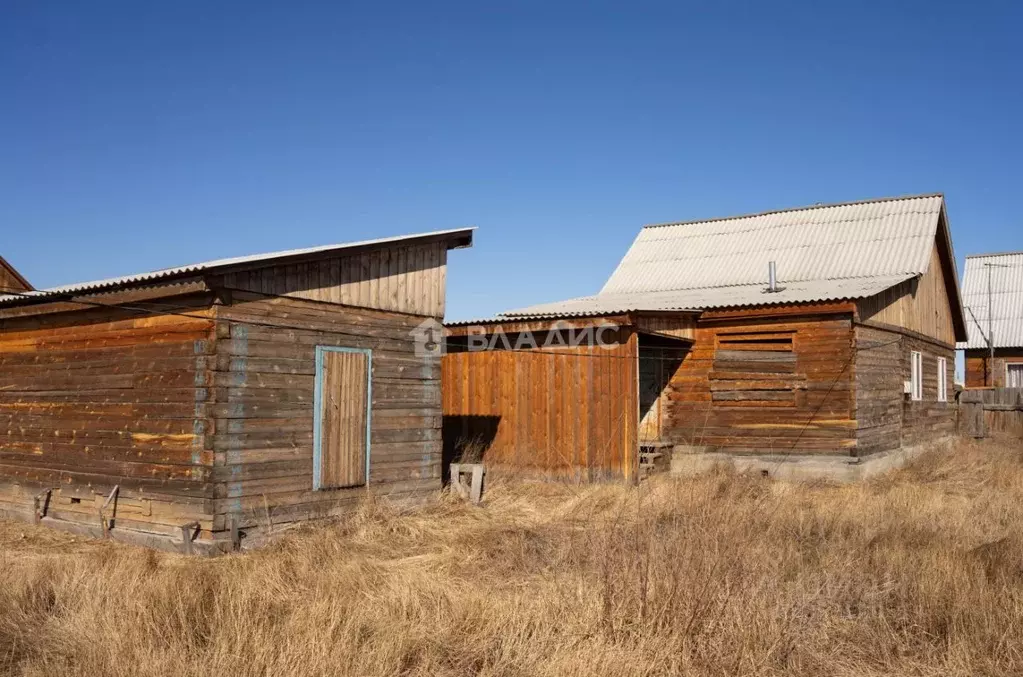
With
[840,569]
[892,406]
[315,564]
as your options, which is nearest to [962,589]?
[840,569]

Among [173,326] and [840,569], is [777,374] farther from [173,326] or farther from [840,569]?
[173,326]

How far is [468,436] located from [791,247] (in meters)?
10.6

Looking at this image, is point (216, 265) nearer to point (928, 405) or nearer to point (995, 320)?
point (928, 405)

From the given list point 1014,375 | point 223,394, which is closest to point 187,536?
point 223,394

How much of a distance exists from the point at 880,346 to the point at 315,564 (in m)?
13.0

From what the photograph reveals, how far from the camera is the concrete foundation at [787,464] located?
53.2 ft

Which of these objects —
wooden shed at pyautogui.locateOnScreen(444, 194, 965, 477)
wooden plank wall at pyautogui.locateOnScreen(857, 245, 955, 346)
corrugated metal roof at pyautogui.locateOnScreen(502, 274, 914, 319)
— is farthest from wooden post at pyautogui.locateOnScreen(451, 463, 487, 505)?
wooden plank wall at pyautogui.locateOnScreen(857, 245, 955, 346)

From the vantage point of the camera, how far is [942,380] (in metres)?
24.3

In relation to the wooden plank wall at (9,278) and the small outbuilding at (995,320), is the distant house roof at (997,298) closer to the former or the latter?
the small outbuilding at (995,320)

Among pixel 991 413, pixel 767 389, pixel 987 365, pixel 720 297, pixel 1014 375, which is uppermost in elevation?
pixel 720 297

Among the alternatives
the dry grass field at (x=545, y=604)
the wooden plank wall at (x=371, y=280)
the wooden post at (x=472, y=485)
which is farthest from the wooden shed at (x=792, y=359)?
the dry grass field at (x=545, y=604)

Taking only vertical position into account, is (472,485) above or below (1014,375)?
below

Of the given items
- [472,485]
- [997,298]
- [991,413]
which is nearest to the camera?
[472,485]

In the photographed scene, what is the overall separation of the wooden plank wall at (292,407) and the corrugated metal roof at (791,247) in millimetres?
11519
